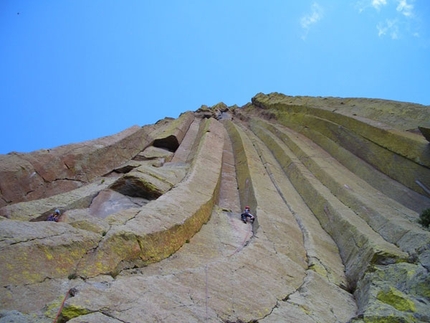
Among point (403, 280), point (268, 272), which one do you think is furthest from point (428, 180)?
point (268, 272)

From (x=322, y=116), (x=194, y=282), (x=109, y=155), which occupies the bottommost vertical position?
(x=194, y=282)

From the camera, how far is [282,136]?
27062mm

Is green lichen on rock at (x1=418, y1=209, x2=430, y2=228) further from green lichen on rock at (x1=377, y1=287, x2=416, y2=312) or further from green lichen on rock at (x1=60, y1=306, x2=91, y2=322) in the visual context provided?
green lichen on rock at (x1=60, y1=306, x2=91, y2=322)

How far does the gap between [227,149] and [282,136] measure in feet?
17.7

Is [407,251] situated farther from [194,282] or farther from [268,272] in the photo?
[194,282]

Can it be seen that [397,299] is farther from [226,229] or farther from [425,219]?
[226,229]

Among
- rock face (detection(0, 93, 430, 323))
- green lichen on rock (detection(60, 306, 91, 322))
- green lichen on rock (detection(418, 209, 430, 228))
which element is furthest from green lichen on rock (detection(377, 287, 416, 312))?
green lichen on rock (detection(60, 306, 91, 322))

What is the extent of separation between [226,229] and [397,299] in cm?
607

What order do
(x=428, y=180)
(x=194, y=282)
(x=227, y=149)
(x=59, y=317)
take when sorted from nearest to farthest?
(x=59, y=317) < (x=194, y=282) < (x=428, y=180) < (x=227, y=149)

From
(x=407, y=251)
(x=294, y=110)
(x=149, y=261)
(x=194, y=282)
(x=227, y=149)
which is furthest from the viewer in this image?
(x=294, y=110)

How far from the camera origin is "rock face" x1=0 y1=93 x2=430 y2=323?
6.94 metres

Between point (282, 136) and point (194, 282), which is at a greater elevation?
point (282, 136)

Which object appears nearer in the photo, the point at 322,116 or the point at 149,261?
the point at 149,261

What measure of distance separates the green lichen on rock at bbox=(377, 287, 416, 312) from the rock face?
0.03 meters
